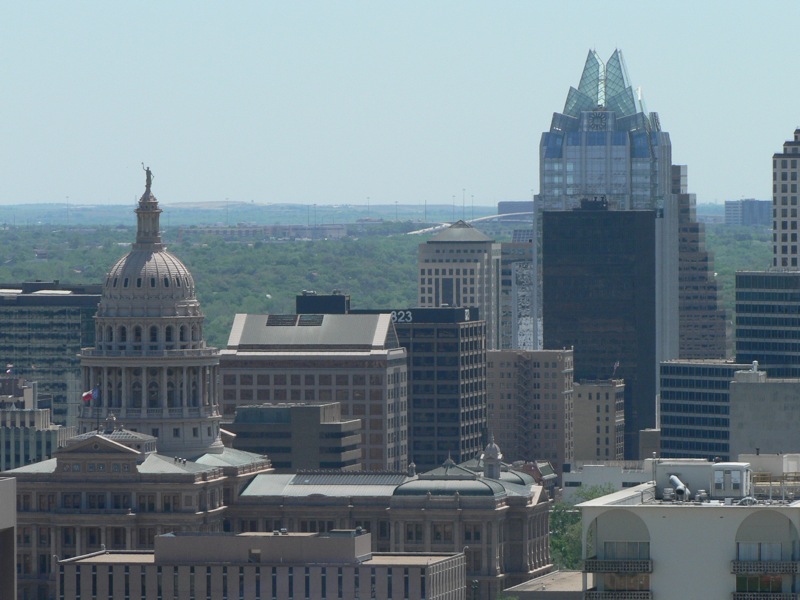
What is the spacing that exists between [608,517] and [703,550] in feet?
9.59

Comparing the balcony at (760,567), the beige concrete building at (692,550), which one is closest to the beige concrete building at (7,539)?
the beige concrete building at (692,550)

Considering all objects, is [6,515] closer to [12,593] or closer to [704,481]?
[12,593]

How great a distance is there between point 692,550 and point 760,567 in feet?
6.69

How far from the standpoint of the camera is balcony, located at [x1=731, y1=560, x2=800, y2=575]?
97.2m

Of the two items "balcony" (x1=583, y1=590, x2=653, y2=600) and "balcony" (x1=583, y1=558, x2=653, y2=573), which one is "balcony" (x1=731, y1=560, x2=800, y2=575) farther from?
"balcony" (x1=583, y1=590, x2=653, y2=600)

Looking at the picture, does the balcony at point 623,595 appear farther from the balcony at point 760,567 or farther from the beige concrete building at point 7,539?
the beige concrete building at point 7,539

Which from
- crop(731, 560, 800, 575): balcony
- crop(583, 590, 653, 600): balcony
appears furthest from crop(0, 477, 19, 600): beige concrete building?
crop(731, 560, 800, 575): balcony

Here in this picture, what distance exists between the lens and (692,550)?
97.3m

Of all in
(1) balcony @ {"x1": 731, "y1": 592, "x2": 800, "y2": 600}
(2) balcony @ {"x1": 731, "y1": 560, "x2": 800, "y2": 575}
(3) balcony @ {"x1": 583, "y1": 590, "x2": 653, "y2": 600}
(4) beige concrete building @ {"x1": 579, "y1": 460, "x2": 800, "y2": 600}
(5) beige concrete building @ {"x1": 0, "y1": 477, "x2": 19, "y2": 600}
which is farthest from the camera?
(3) balcony @ {"x1": 583, "y1": 590, "x2": 653, "y2": 600}

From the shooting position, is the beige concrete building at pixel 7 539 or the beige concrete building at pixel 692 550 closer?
the beige concrete building at pixel 7 539

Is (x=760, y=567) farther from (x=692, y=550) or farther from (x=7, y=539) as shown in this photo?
(x=7, y=539)

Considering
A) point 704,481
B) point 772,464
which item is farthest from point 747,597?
point 772,464

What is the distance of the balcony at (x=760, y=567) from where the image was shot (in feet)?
319

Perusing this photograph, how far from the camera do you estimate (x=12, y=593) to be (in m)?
87.3
